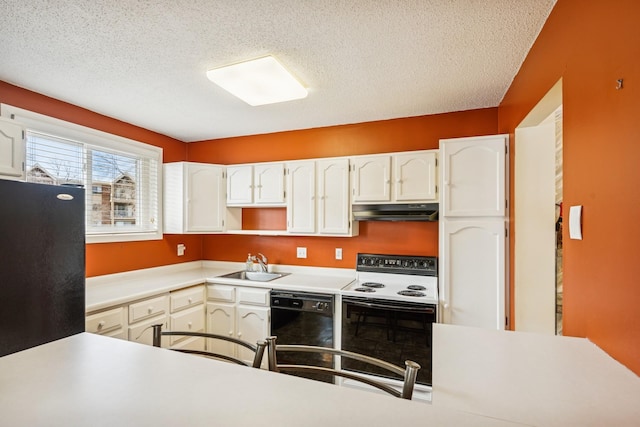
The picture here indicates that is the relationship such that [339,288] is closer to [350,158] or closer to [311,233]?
[311,233]

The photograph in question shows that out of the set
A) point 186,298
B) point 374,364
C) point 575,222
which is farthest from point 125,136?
point 575,222

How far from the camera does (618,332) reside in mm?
902

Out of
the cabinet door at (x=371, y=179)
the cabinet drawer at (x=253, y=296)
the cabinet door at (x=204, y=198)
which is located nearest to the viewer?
the cabinet door at (x=371, y=179)

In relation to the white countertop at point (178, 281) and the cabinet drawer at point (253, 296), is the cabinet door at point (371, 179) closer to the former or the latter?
the white countertop at point (178, 281)

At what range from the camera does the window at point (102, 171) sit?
2.43 m

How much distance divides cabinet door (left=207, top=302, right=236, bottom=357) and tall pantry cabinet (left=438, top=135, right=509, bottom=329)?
191 cm

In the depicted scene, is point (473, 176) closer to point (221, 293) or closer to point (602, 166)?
point (602, 166)

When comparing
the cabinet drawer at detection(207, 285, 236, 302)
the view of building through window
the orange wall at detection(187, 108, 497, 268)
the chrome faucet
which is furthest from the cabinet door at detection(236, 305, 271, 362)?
the view of building through window

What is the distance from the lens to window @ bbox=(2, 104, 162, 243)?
2.43 metres

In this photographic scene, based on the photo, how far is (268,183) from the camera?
3.26 meters

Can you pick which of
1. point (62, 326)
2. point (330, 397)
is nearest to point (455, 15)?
point (330, 397)

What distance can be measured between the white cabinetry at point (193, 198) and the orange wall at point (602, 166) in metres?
3.02

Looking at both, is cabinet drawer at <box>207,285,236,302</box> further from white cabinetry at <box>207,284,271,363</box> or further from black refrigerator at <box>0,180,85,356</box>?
black refrigerator at <box>0,180,85,356</box>

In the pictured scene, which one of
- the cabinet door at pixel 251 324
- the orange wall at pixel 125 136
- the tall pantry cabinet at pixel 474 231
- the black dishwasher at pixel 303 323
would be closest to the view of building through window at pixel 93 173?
the orange wall at pixel 125 136
